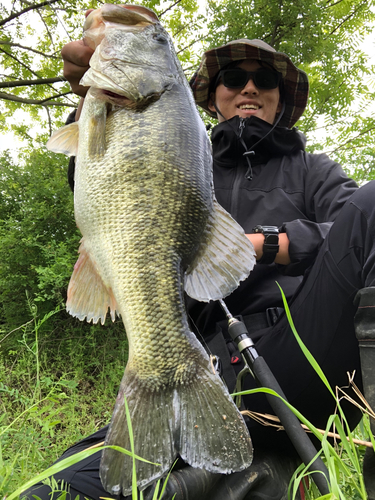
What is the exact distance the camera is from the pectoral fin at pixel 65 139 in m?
1.62

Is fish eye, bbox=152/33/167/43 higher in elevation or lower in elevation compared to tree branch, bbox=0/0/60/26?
lower

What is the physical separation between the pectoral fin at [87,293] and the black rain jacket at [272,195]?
70 cm

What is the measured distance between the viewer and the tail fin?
1102 mm

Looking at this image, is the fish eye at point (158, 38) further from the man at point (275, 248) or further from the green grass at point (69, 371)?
the green grass at point (69, 371)

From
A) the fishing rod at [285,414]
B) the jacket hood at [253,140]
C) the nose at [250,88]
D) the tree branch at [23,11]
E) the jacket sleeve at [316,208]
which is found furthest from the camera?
the tree branch at [23,11]

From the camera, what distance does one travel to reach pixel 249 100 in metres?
2.48

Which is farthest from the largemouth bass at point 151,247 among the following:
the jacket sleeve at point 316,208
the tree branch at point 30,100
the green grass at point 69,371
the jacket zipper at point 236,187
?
the tree branch at point 30,100

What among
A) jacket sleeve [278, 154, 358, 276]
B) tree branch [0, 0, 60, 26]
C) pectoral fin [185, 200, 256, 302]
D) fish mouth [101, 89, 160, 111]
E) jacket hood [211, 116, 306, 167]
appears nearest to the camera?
pectoral fin [185, 200, 256, 302]

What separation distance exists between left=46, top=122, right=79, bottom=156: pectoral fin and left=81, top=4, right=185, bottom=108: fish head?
19 cm

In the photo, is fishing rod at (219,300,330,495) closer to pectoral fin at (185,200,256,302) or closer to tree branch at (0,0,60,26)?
pectoral fin at (185,200,256,302)

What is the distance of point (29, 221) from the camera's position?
4.35 m

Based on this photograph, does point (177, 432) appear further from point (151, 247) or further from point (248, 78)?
point (248, 78)

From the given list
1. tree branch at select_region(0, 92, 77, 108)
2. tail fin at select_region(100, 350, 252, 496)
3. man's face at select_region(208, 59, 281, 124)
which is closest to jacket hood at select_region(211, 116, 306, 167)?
man's face at select_region(208, 59, 281, 124)

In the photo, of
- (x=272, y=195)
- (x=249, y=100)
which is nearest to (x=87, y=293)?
(x=272, y=195)
